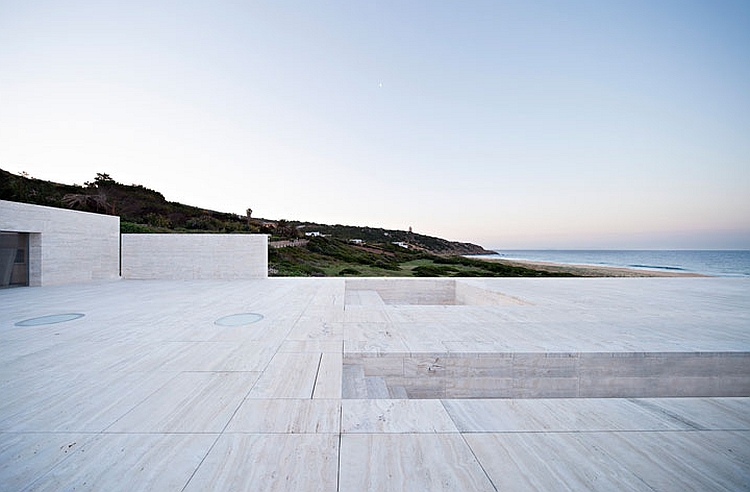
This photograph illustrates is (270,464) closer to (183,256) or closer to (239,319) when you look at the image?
(239,319)

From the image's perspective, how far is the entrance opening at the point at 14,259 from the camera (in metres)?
6.49

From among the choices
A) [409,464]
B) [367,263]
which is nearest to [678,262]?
[367,263]

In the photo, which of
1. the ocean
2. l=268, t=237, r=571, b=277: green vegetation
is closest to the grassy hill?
l=268, t=237, r=571, b=277: green vegetation

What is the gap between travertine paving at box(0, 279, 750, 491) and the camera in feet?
4.39

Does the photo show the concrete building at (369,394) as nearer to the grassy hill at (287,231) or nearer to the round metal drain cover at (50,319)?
the round metal drain cover at (50,319)

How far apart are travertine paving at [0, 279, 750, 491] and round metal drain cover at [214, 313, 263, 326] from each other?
180 millimetres

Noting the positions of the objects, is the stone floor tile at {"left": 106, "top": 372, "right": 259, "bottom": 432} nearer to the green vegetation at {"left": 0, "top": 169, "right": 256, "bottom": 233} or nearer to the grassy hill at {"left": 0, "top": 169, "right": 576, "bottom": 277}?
the grassy hill at {"left": 0, "top": 169, "right": 576, "bottom": 277}

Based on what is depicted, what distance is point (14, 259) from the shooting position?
260 inches

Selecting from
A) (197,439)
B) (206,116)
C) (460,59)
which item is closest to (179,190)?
(206,116)

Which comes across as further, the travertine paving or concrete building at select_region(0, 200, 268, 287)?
concrete building at select_region(0, 200, 268, 287)

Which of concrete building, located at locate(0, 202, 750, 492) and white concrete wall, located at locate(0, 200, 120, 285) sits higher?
white concrete wall, located at locate(0, 200, 120, 285)

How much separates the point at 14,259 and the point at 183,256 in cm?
308

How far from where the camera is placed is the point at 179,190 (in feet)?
40.9

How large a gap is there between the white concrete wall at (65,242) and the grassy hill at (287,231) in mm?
5116
